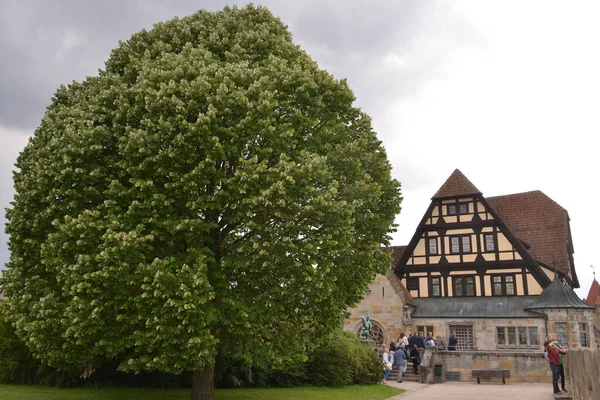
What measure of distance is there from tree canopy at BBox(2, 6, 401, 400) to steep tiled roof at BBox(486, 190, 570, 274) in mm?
28524

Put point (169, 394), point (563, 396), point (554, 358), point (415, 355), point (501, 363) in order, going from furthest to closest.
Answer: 1. point (501, 363)
2. point (415, 355)
3. point (169, 394)
4. point (554, 358)
5. point (563, 396)

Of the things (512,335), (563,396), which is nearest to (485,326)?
(512,335)

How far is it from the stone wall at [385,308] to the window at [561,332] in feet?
31.2

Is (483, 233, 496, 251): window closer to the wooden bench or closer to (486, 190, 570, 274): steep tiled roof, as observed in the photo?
(486, 190, 570, 274): steep tiled roof

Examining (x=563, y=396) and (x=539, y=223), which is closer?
(x=563, y=396)

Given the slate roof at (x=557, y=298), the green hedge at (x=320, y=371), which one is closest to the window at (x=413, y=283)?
the slate roof at (x=557, y=298)

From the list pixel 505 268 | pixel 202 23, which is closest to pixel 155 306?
pixel 202 23

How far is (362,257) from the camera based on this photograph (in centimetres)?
1580

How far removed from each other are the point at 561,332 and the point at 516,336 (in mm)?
2717

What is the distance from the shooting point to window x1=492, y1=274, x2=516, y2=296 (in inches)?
1487

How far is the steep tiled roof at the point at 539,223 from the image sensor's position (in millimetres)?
40022

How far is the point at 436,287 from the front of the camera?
40062 millimetres

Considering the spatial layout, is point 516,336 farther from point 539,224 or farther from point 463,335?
point 539,224

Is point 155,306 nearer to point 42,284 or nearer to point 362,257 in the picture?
point 42,284
